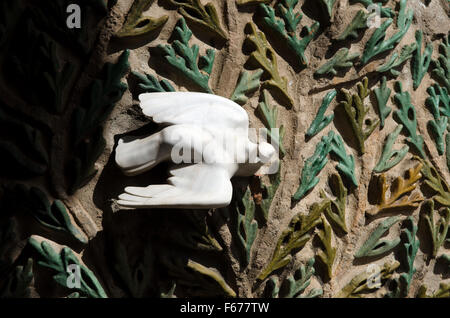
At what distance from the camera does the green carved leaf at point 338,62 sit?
1154mm

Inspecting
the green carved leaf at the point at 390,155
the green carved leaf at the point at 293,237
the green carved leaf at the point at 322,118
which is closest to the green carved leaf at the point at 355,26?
the green carved leaf at the point at 322,118

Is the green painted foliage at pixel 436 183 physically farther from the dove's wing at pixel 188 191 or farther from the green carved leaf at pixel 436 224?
the dove's wing at pixel 188 191

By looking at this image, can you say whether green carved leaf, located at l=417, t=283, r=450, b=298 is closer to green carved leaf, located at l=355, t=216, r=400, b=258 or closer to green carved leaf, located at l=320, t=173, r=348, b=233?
green carved leaf, located at l=355, t=216, r=400, b=258

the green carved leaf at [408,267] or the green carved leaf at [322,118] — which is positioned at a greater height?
the green carved leaf at [322,118]

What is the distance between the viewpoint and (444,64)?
1.29 metres

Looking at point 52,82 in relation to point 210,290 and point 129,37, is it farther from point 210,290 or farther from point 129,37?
point 210,290

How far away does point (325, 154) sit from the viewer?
1148 mm

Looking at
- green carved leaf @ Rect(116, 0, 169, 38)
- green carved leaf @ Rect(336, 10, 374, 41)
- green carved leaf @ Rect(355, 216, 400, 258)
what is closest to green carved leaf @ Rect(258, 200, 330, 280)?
green carved leaf @ Rect(355, 216, 400, 258)

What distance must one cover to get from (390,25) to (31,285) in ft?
2.87

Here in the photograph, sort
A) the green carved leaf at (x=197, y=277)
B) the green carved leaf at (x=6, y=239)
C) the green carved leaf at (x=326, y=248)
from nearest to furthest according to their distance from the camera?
the green carved leaf at (x=6, y=239)
the green carved leaf at (x=197, y=277)
the green carved leaf at (x=326, y=248)

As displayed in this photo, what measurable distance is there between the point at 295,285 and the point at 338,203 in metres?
0.19

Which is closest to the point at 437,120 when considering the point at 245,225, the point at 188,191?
the point at 245,225

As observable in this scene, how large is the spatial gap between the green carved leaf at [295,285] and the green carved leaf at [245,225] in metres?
0.07

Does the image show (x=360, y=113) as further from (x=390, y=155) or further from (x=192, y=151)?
(x=192, y=151)
